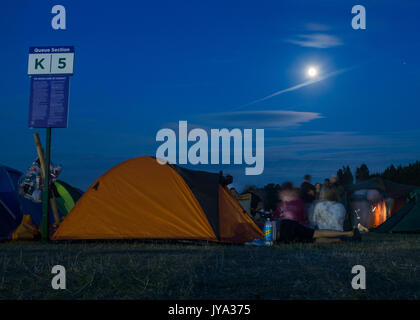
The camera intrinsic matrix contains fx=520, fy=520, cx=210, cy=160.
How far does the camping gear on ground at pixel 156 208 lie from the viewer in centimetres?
1053

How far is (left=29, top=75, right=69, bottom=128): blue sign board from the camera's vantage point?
12.1 metres

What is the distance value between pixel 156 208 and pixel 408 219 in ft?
37.4

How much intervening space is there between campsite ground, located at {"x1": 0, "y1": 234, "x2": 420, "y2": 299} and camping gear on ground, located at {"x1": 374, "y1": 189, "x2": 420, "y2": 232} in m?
10.2

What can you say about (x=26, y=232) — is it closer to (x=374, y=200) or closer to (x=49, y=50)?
(x=49, y=50)

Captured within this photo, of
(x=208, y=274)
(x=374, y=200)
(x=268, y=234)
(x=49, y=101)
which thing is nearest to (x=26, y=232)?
(x=49, y=101)

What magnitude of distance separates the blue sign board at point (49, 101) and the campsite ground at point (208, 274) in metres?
3.98

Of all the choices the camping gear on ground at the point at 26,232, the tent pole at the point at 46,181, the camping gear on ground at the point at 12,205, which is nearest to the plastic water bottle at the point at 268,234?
the tent pole at the point at 46,181

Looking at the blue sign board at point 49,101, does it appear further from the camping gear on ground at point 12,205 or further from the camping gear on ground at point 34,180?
the camping gear on ground at point 12,205

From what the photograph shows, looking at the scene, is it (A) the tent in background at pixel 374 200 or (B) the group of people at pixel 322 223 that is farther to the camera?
(A) the tent in background at pixel 374 200

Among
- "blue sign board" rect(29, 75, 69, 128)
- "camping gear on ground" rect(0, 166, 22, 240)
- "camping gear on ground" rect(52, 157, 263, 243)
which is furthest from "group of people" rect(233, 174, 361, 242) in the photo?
"camping gear on ground" rect(0, 166, 22, 240)

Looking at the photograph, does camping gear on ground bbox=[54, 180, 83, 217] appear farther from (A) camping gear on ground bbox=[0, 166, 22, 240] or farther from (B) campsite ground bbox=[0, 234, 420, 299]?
(B) campsite ground bbox=[0, 234, 420, 299]

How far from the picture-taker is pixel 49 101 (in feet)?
40.0

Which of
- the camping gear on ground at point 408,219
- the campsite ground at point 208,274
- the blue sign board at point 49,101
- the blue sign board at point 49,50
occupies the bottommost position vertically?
the campsite ground at point 208,274
